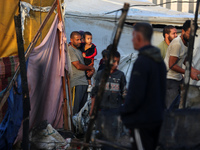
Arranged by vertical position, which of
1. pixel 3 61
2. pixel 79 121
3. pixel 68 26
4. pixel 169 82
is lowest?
pixel 79 121

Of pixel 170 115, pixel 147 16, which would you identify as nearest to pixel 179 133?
pixel 170 115

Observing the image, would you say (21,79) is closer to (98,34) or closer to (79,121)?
(79,121)

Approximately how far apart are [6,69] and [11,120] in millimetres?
878

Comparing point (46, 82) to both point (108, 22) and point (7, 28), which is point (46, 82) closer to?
point (7, 28)

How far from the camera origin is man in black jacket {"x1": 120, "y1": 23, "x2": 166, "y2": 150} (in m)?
3.19

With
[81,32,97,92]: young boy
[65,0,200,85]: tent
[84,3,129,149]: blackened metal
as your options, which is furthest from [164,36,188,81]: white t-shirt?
[65,0,200,85]: tent

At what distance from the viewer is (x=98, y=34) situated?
9391mm

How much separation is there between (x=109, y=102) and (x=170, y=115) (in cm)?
156

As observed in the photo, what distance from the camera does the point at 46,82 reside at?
20.5 feet

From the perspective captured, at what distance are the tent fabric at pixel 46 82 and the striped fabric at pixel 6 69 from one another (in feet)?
1.07

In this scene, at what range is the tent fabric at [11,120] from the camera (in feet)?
17.2

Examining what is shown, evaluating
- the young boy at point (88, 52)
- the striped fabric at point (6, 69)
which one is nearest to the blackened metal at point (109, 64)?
the striped fabric at point (6, 69)

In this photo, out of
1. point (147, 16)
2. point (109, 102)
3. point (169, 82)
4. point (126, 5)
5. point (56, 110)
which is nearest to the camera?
point (126, 5)

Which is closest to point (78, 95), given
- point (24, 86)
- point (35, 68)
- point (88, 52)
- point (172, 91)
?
point (88, 52)
